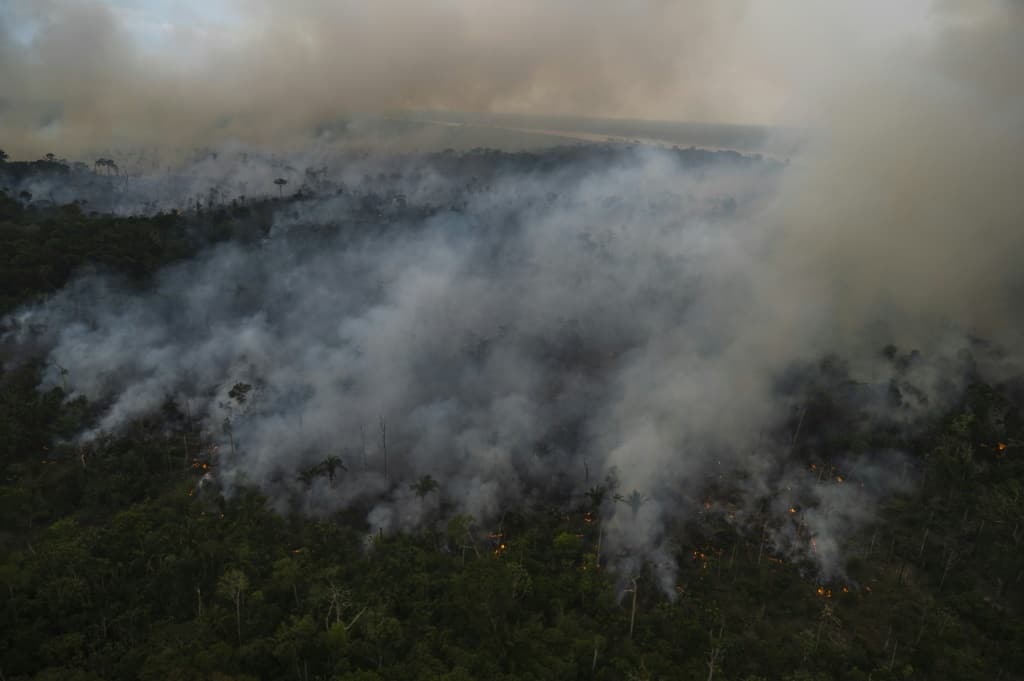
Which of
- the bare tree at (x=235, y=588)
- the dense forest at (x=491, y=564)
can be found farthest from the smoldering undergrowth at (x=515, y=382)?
the bare tree at (x=235, y=588)

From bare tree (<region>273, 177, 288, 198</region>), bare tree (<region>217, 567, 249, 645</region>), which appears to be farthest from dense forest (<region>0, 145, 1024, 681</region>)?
bare tree (<region>273, 177, 288, 198</region>)

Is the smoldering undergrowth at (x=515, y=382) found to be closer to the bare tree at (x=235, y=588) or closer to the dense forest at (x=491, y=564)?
the dense forest at (x=491, y=564)

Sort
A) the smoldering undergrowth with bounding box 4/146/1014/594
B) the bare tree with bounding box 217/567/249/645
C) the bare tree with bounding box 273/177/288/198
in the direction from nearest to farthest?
1. the bare tree with bounding box 217/567/249/645
2. the smoldering undergrowth with bounding box 4/146/1014/594
3. the bare tree with bounding box 273/177/288/198

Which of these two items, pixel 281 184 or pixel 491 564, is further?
pixel 281 184

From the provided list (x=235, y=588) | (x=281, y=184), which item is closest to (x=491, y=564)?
(x=235, y=588)

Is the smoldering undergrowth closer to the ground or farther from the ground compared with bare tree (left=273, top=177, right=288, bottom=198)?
closer to the ground

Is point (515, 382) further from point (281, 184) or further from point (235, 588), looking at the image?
point (281, 184)

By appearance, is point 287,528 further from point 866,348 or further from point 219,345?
point 866,348

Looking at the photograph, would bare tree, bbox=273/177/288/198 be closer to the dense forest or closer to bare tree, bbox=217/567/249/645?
the dense forest

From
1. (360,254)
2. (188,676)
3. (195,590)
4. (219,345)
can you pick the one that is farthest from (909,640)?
(360,254)
